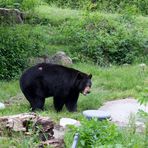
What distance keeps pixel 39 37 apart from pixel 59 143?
9070mm

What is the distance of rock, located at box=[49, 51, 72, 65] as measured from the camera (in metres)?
13.6

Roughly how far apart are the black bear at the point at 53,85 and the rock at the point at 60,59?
11.8ft

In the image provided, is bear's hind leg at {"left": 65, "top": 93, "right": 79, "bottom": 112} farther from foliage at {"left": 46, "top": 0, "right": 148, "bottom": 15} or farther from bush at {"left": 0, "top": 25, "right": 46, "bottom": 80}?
foliage at {"left": 46, "top": 0, "right": 148, "bottom": 15}

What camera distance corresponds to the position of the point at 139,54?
1522cm

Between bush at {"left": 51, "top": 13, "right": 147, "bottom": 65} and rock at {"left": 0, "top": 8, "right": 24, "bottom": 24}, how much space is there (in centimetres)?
140

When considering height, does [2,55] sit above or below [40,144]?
below

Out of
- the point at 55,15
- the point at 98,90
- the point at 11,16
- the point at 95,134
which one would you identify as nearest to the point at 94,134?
the point at 95,134

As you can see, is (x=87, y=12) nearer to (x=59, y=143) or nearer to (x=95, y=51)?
(x=95, y=51)

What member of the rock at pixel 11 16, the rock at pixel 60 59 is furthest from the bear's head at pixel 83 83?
the rock at pixel 11 16

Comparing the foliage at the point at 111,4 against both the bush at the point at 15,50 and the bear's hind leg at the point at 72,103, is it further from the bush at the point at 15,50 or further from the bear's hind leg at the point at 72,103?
the bear's hind leg at the point at 72,103

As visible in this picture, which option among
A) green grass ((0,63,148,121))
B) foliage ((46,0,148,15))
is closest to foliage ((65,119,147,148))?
green grass ((0,63,148,121))

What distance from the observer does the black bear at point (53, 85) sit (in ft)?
32.0

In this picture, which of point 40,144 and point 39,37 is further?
point 39,37

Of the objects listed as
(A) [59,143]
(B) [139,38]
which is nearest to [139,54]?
(B) [139,38]
